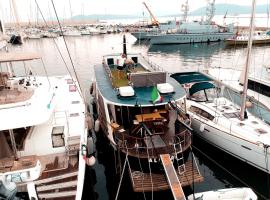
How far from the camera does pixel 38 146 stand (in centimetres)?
1170

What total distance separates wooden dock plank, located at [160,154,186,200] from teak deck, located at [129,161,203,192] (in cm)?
39

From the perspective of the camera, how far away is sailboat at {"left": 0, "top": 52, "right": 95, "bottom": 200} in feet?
32.2

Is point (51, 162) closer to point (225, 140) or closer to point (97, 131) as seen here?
point (97, 131)

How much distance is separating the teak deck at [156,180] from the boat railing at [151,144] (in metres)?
0.95

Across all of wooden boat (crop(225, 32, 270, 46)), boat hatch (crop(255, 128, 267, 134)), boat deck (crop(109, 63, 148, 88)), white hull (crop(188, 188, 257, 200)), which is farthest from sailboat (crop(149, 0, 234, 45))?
white hull (crop(188, 188, 257, 200))

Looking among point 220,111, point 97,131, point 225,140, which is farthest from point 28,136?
point 220,111

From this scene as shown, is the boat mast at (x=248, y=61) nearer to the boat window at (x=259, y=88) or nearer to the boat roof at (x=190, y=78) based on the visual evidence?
the boat roof at (x=190, y=78)

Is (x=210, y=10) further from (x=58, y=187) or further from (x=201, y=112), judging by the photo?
(x=58, y=187)

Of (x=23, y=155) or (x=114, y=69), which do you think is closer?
(x=23, y=155)

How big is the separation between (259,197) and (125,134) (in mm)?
7062

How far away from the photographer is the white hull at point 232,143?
44.4 ft

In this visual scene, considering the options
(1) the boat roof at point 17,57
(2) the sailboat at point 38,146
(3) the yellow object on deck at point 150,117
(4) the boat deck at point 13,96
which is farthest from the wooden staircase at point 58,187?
(1) the boat roof at point 17,57

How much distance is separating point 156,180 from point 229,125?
6.10 meters

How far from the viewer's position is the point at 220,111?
1705 cm
